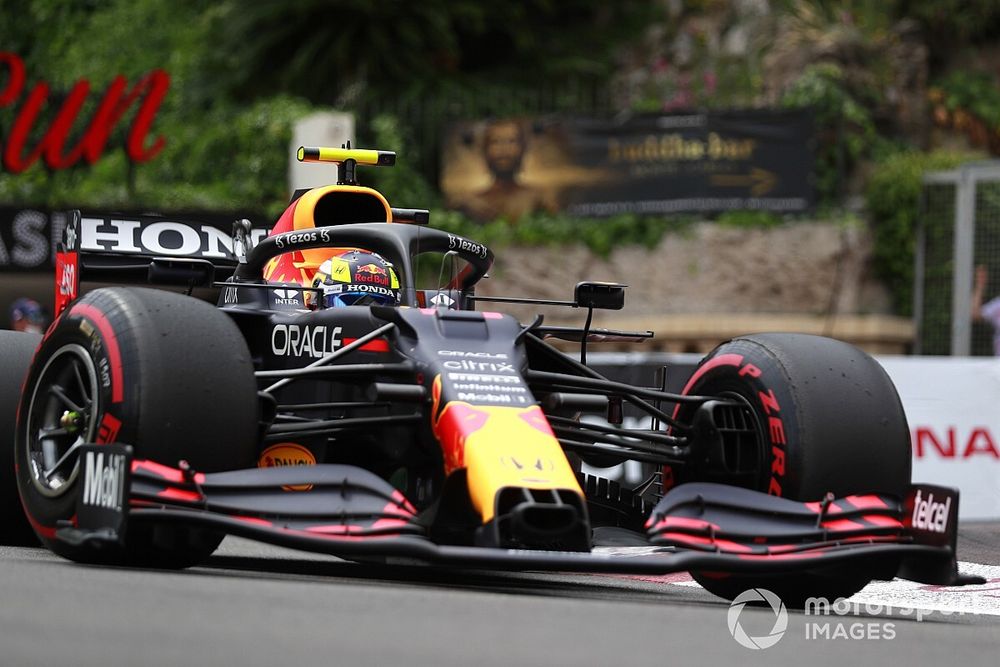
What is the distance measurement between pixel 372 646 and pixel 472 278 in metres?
4.30

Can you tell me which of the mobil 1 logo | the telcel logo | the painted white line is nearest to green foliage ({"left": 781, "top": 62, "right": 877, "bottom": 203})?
the painted white line

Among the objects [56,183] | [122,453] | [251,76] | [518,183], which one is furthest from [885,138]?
[122,453]

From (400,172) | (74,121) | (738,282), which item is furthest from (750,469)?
(74,121)

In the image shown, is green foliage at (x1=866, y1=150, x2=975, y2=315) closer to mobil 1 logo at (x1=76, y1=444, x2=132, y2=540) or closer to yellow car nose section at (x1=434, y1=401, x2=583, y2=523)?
yellow car nose section at (x1=434, y1=401, x2=583, y2=523)

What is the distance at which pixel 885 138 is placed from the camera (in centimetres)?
2167

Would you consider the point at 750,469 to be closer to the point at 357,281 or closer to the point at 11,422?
the point at 357,281

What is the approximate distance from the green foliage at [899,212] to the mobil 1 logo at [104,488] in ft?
50.8

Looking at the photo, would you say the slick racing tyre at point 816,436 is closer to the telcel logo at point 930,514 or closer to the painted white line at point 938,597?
the telcel logo at point 930,514

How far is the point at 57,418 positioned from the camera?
21.5 feet

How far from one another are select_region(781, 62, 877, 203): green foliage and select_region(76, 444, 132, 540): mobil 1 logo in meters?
16.0

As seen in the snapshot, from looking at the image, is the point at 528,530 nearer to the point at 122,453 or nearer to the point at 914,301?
the point at 122,453

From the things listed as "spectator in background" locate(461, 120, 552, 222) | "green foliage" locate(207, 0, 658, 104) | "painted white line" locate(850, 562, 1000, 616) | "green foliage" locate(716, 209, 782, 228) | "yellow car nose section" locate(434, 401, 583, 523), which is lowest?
"painted white line" locate(850, 562, 1000, 616)

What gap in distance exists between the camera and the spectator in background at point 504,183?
21500mm

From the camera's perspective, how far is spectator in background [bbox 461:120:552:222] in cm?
2150
